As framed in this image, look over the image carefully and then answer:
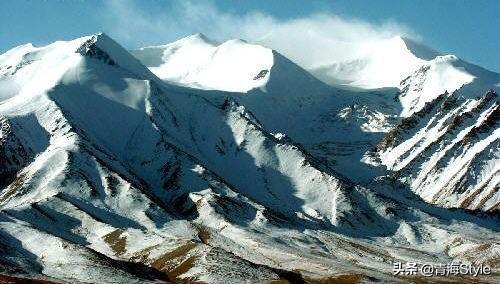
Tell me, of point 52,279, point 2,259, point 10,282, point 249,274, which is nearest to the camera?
point 10,282

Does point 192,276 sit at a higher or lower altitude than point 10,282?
higher

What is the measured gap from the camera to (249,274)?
199875 mm

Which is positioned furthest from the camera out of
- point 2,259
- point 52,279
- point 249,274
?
point 249,274

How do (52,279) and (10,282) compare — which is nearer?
(10,282)

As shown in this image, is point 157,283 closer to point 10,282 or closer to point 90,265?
point 90,265

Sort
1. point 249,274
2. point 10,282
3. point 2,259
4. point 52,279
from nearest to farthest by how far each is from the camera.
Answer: point 10,282 → point 52,279 → point 2,259 → point 249,274

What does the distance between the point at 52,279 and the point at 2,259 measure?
1867 cm

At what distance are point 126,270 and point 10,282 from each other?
124 ft

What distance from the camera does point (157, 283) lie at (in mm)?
Answer: 179750

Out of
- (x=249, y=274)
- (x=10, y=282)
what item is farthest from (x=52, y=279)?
(x=249, y=274)

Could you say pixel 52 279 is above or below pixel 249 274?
below

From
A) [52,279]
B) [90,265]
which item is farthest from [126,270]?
[52,279]

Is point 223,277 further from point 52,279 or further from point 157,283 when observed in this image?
point 52,279

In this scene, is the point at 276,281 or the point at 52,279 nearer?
the point at 52,279
